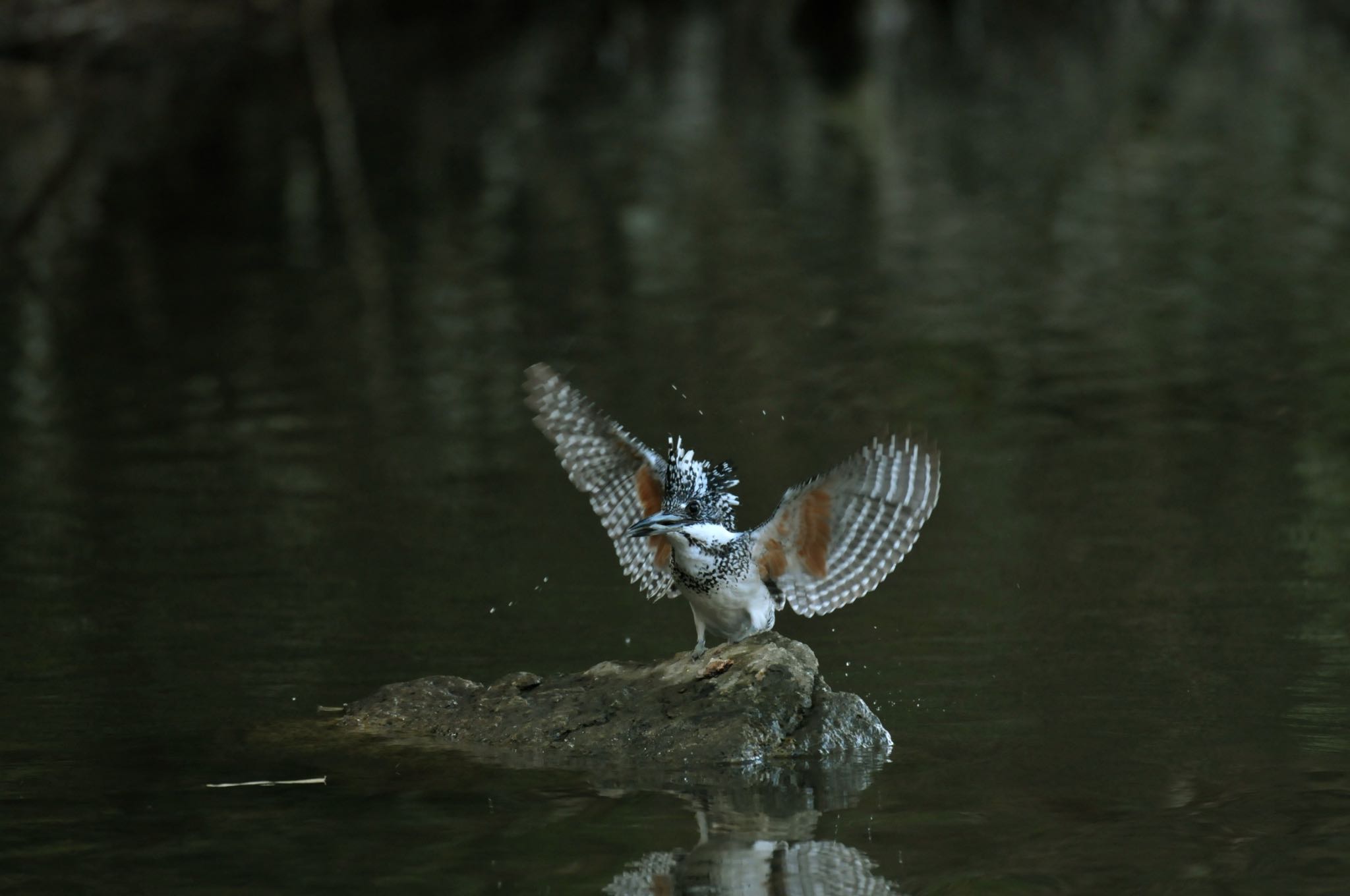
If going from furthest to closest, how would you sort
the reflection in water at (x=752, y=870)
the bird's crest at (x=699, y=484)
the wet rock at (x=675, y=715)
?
1. the bird's crest at (x=699, y=484)
2. the wet rock at (x=675, y=715)
3. the reflection in water at (x=752, y=870)

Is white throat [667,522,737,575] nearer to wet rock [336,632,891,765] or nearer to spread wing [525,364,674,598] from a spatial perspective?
wet rock [336,632,891,765]

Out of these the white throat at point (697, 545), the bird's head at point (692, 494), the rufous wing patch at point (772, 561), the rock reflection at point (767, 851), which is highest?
the bird's head at point (692, 494)

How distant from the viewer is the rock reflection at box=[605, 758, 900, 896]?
5.83 meters

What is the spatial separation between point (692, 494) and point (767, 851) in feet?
4.86

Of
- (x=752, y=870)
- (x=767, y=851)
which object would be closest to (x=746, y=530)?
(x=767, y=851)

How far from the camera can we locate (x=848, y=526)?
7.35 meters

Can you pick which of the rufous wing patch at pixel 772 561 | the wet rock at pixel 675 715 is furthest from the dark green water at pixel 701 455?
the rufous wing patch at pixel 772 561

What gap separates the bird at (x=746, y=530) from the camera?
7.12 m

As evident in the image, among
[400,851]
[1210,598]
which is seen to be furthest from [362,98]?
[400,851]

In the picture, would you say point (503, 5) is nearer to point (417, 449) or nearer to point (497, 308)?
point (497, 308)

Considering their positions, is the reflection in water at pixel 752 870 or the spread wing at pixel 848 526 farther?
the spread wing at pixel 848 526

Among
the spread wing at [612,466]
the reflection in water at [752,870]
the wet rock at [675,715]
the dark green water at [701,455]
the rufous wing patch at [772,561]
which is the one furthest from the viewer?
the spread wing at [612,466]

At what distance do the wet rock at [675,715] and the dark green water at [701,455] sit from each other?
0.17m

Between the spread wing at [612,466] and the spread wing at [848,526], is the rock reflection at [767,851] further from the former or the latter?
Result: the spread wing at [612,466]
